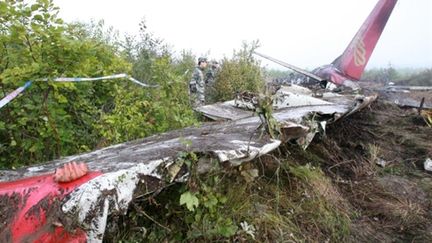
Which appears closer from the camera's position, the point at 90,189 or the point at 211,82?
the point at 90,189

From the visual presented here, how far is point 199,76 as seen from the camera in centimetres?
859

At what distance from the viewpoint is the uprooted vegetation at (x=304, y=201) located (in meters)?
2.68

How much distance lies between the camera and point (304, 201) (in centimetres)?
369

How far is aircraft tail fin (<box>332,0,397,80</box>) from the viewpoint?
12609 millimetres

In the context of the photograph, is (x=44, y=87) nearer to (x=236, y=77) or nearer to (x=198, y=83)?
(x=198, y=83)

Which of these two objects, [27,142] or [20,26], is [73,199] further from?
[27,142]

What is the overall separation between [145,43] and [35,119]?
4.39 m

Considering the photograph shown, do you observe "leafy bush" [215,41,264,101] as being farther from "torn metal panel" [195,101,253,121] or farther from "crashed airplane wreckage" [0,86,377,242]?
"crashed airplane wreckage" [0,86,377,242]

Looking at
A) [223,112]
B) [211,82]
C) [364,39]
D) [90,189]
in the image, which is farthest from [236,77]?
[90,189]

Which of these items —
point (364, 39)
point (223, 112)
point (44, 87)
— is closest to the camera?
point (44, 87)

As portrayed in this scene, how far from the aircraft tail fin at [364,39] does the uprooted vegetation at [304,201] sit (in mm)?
6348

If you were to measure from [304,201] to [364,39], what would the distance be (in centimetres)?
1054

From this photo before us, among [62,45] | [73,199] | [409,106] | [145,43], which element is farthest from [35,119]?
[409,106]

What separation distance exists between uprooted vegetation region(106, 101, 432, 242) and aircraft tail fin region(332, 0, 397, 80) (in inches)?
250
